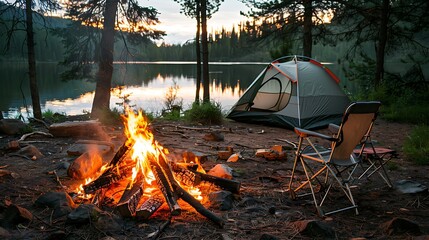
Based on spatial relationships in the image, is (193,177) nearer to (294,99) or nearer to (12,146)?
(12,146)

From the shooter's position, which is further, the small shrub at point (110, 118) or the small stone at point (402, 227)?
the small shrub at point (110, 118)

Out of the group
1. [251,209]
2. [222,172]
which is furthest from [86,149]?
[251,209]

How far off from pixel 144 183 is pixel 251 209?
120 cm

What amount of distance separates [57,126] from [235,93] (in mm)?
23765

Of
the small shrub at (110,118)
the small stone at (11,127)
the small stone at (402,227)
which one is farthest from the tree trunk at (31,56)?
the small stone at (402,227)

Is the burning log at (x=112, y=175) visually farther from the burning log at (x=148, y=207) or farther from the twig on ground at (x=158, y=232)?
the twig on ground at (x=158, y=232)

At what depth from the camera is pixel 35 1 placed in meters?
11.4

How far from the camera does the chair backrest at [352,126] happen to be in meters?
3.77

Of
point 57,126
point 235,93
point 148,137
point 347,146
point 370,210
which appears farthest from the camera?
point 235,93

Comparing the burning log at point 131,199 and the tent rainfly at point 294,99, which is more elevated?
the tent rainfly at point 294,99

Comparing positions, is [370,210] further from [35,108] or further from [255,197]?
[35,108]

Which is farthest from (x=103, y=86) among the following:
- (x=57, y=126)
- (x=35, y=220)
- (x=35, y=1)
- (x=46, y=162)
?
(x=35, y=220)

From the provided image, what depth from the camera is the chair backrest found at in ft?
12.4

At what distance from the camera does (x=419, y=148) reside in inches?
239
